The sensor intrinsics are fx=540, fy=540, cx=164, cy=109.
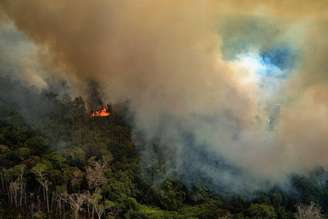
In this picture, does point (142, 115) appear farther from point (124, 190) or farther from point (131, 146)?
point (124, 190)

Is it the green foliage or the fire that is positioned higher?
the fire

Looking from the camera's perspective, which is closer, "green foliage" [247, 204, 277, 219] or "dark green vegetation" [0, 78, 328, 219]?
"green foliage" [247, 204, 277, 219]

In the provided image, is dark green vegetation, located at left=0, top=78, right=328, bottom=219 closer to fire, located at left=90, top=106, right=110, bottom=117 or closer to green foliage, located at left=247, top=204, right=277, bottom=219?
green foliage, located at left=247, top=204, right=277, bottom=219

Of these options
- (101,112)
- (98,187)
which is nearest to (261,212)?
(98,187)

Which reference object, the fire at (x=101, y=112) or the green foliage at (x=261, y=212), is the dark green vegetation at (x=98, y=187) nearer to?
the green foliage at (x=261, y=212)

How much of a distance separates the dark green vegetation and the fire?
777 cm

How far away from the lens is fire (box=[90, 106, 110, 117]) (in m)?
78.1

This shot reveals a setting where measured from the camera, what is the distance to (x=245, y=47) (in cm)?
8588

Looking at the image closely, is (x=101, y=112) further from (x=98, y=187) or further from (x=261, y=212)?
(x=261, y=212)

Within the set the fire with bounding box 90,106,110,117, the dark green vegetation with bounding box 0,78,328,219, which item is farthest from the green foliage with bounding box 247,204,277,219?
the fire with bounding box 90,106,110,117

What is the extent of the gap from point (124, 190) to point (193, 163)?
10.8 metres

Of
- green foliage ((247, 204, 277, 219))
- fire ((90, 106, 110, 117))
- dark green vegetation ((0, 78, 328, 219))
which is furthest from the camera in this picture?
fire ((90, 106, 110, 117))

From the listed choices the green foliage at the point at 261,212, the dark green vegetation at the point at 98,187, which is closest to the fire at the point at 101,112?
the dark green vegetation at the point at 98,187

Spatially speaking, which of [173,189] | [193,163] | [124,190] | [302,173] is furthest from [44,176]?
[302,173]
